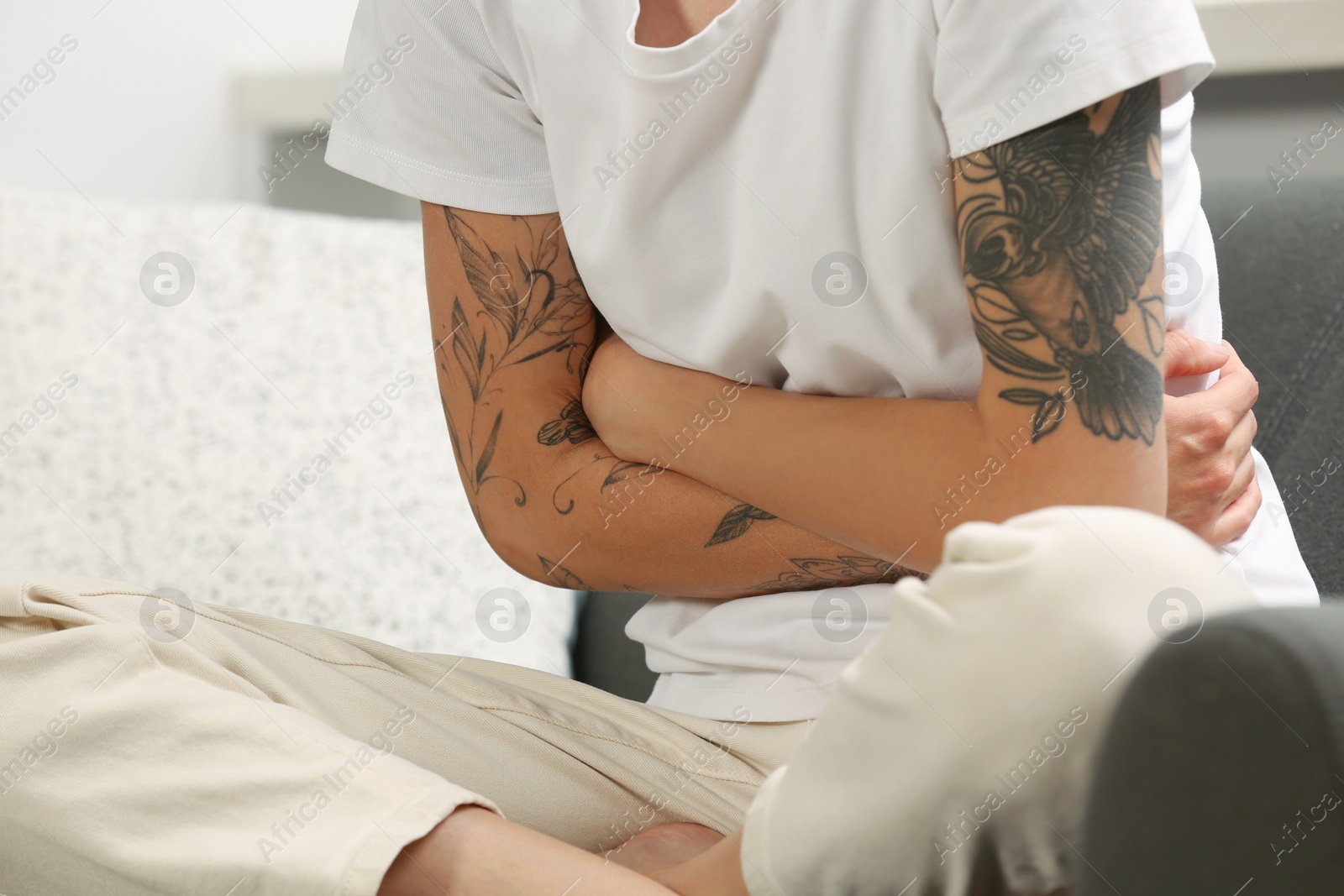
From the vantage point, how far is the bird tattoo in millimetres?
507

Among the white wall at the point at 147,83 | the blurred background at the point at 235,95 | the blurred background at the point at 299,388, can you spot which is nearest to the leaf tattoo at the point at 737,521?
the blurred background at the point at 299,388

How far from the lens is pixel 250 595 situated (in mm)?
1220

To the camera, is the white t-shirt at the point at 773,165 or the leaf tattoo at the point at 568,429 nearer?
the white t-shirt at the point at 773,165

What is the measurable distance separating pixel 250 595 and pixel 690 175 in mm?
828

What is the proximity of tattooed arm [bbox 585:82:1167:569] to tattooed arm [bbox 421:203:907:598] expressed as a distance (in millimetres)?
169

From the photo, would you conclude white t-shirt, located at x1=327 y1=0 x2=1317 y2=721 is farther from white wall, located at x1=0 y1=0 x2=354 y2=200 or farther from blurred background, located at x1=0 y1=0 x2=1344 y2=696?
white wall, located at x1=0 y1=0 x2=354 y2=200

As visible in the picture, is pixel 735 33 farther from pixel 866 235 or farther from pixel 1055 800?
pixel 1055 800

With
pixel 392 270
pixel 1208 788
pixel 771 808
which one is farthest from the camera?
pixel 392 270

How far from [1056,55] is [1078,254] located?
0.31 ft

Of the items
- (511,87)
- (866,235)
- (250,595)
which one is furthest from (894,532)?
(250,595)

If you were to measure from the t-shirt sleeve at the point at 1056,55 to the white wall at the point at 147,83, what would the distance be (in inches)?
57.6

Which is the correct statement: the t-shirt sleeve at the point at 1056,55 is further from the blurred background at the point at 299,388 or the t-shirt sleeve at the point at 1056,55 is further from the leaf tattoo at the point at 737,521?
the blurred background at the point at 299,388

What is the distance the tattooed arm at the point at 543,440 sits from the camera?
76 cm

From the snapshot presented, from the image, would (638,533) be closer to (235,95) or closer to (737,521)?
(737,521)
